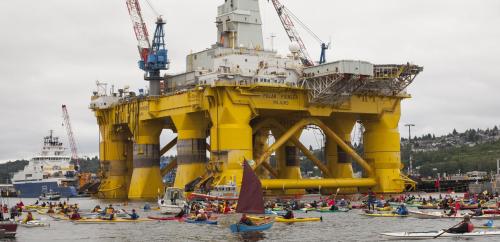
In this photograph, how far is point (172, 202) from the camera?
80.6 meters

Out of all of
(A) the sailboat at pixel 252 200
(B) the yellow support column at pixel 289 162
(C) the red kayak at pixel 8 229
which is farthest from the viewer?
(B) the yellow support column at pixel 289 162

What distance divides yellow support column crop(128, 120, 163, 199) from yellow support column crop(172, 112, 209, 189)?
313 inches

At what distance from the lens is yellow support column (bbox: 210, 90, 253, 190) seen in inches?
3548

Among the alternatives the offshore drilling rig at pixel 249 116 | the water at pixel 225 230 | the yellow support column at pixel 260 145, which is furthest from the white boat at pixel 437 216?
the yellow support column at pixel 260 145

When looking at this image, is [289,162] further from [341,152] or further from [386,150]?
[386,150]

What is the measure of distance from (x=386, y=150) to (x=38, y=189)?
75231mm

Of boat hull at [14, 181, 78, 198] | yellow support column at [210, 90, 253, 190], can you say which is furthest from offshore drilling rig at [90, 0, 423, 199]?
boat hull at [14, 181, 78, 198]

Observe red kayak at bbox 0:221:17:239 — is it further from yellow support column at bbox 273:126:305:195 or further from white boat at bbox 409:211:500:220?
yellow support column at bbox 273:126:305:195

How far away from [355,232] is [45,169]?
107616 millimetres

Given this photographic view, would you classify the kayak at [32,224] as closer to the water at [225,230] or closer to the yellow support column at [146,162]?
the water at [225,230]

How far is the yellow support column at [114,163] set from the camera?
11568 centimetres

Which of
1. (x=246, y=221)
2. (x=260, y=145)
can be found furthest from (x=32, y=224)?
(x=260, y=145)

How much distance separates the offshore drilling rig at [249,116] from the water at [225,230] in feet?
75.5

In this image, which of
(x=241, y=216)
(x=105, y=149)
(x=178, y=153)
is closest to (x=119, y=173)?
(x=105, y=149)
